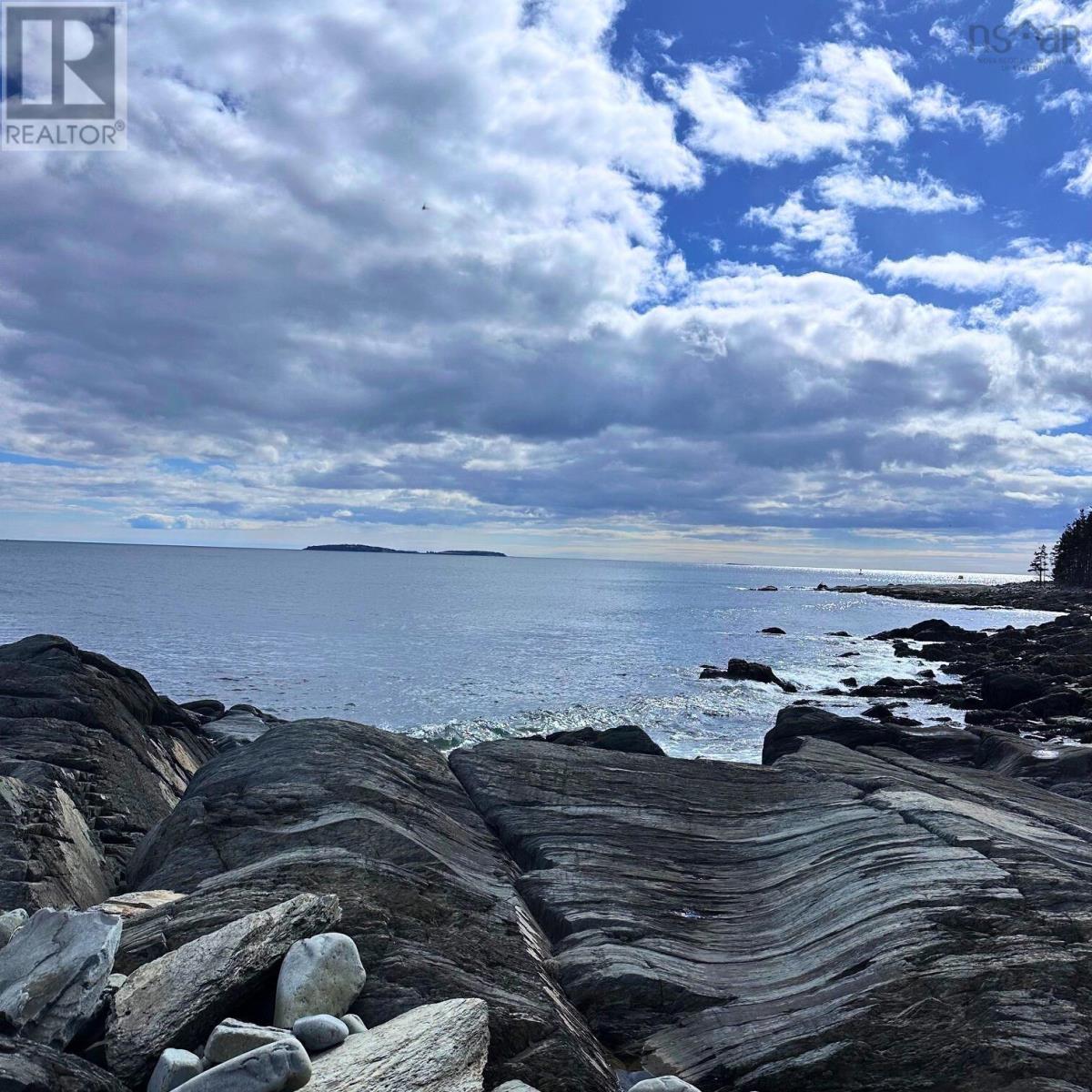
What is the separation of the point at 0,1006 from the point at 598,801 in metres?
9.51

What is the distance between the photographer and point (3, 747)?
47.2ft

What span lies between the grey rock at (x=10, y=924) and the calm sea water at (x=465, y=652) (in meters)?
26.2

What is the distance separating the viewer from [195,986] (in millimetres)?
6402

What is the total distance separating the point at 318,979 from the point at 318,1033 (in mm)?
615

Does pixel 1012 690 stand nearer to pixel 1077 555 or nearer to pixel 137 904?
pixel 137 904

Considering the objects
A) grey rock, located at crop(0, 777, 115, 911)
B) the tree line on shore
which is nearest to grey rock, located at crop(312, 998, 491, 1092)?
grey rock, located at crop(0, 777, 115, 911)

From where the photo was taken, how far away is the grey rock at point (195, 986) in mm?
5898

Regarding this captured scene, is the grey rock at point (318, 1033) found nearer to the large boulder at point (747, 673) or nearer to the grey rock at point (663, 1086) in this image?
the grey rock at point (663, 1086)

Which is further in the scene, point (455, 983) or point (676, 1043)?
point (676, 1043)

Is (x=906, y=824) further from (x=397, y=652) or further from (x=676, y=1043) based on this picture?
(x=397, y=652)

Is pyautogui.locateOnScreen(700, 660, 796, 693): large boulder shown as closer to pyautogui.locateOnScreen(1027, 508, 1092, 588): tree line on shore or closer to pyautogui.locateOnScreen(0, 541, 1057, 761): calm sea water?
pyautogui.locateOnScreen(0, 541, 1057, 761): calm sea water

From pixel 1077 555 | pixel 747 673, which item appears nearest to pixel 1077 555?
pixel 1077 555

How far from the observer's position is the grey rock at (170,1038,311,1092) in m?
5.30

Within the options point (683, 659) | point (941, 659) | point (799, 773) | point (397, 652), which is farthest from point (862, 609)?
point (799, 773)
